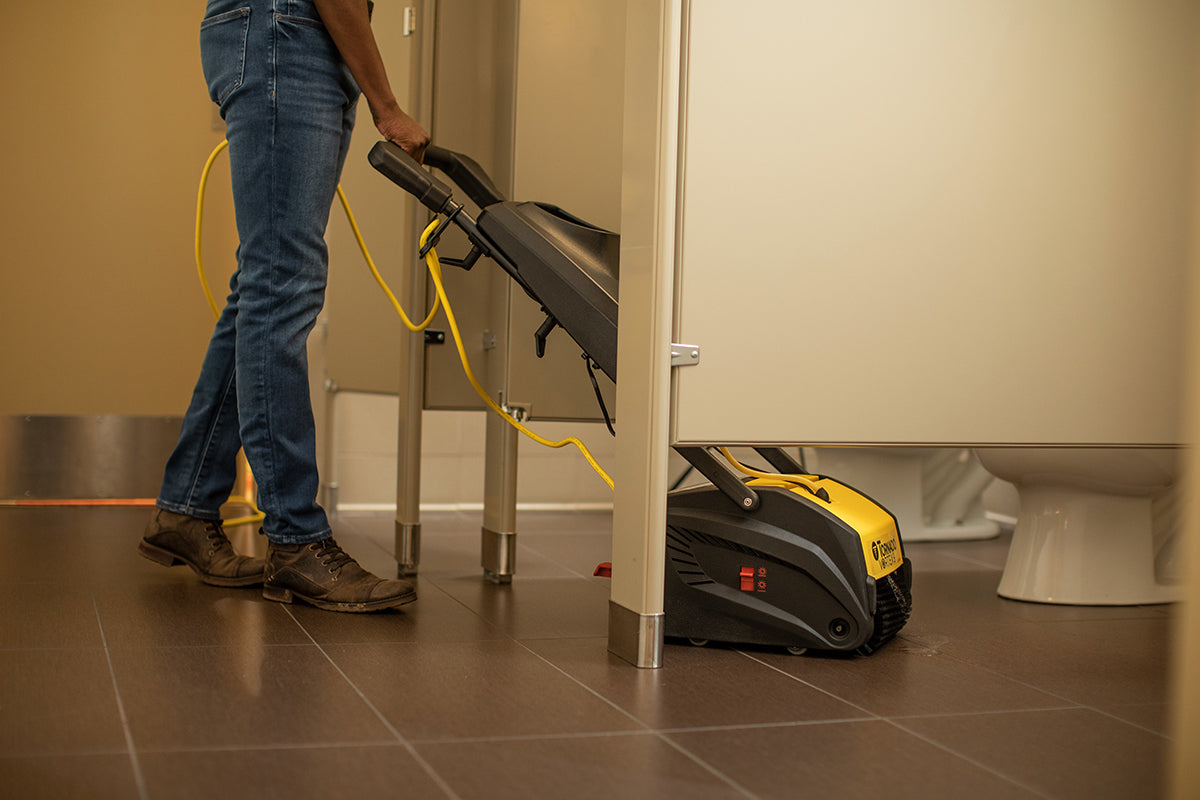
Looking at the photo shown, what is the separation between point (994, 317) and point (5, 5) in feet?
8.44

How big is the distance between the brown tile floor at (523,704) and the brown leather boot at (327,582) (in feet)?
0.08

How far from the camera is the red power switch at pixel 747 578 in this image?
143 centimetres

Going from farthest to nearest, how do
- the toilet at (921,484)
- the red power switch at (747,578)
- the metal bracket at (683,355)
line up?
the toilet at (921,484) → the red power switch at (747,578) → the metal bracket at (683,355)

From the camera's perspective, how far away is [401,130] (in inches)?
62.6

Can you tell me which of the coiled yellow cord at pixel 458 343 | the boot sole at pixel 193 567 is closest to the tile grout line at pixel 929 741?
the coiled yellow cord at pixel 458 343

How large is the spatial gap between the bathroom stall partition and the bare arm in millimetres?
391

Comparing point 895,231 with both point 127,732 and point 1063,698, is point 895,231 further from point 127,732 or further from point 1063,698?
point 127,732

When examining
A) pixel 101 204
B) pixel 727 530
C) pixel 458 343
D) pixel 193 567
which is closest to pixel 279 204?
pixel 458 343

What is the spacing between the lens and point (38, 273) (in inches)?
112

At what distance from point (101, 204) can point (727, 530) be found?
2176mm

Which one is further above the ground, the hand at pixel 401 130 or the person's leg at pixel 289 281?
the hand at pixel 401 130

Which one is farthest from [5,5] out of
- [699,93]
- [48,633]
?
[699,93]

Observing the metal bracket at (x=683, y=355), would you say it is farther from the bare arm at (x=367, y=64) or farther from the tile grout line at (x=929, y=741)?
the bare arm at (x=367, y=64)

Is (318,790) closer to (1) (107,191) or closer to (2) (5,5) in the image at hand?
(1) (107,191)
